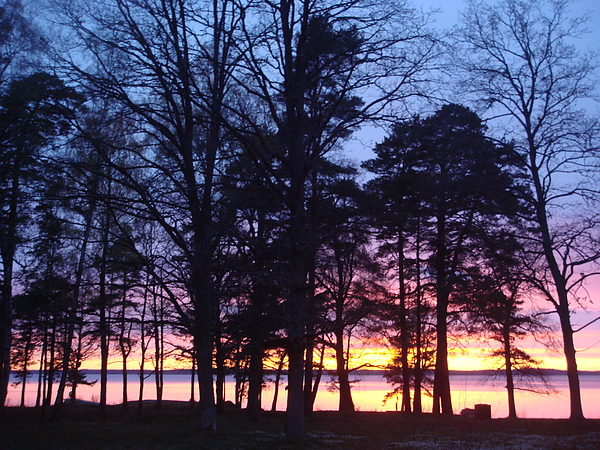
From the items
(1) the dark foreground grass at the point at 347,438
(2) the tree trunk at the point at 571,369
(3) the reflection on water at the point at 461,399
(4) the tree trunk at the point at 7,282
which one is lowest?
(3) the reflection on water at the point at 461,399

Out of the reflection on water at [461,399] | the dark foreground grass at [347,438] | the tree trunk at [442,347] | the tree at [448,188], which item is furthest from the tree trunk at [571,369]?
the reflection on water at [461,399]

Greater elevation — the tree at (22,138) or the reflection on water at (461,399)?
the tree at (22,138)

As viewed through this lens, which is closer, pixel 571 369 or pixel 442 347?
pixel 571 369

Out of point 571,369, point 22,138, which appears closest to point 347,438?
point 571,369

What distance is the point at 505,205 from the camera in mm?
19062

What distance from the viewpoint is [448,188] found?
19438mm

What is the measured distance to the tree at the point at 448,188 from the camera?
59.9ft

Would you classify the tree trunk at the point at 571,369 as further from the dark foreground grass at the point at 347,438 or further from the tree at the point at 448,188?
the tree at the point at 448,188

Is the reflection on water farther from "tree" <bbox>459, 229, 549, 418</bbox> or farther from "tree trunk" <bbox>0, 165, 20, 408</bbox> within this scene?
"tree trunk" <bbox>0, 165, 20, 408</bbox>

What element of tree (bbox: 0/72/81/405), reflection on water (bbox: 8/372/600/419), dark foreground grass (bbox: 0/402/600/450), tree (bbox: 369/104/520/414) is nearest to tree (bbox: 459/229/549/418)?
tree (bbox: 369/104/520/414)

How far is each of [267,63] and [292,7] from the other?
5.84 ft

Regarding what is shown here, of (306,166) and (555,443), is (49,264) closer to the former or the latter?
(306,166)

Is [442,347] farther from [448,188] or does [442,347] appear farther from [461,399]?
[461,399]

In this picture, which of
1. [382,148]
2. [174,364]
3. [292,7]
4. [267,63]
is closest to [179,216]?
[267,63]
